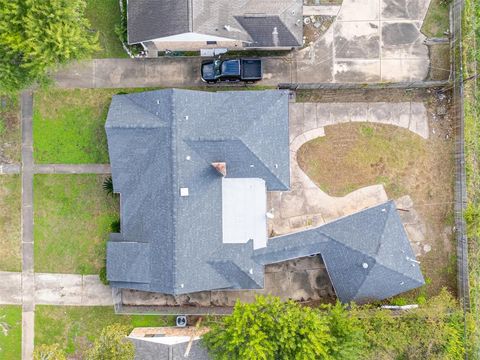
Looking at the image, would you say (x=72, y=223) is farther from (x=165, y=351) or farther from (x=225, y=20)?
(x=225, y=20)

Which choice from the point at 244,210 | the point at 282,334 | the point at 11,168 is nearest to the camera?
the point at 282,334

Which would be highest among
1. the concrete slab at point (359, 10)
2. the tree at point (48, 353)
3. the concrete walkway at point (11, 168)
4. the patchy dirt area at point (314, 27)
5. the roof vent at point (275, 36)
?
the concrete slab at point (359, 10)

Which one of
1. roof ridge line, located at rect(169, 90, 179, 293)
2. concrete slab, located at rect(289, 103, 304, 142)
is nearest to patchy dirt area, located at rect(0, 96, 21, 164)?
roof ridge line, located at rect(169, 90, 179, 293)

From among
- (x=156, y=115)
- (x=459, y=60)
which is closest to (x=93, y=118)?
(x=156, y=115)

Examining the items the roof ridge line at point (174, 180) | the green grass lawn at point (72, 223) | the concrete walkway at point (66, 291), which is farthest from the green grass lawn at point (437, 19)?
the concrete walkway at point (66, 291)

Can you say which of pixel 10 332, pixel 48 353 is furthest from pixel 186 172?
pixel 10 332

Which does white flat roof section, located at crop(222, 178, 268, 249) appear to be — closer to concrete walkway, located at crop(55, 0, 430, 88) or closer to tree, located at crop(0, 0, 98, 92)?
concrete walkway, located at crop(55, 0, 430, 88)

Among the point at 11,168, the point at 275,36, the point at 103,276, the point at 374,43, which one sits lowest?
the point at 103,276

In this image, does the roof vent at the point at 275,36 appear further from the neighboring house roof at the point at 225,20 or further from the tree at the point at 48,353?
the tree at the point at 48,353
